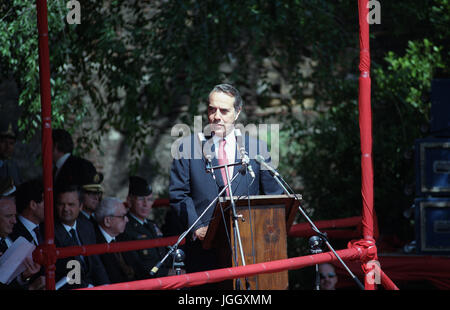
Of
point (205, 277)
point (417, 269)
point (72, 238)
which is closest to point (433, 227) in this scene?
point (417, 269)

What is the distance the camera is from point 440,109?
6.88 m

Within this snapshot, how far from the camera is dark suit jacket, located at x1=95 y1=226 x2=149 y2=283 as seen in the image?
6102 millimetres

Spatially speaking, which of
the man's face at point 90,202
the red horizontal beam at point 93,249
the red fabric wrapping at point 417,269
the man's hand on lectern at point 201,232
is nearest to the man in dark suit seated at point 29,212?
the red horizontal beam at point 93,249

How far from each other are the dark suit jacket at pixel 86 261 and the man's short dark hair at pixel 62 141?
77 cm

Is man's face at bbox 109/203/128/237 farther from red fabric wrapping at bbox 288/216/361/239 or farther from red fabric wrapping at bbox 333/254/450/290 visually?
red fabric wrapping at bbox 333/254/450/290

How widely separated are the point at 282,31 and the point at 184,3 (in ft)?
3.93

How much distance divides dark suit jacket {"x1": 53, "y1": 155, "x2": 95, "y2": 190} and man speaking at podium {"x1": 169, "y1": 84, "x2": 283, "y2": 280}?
2137 millimetres

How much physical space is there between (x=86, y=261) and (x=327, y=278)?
8.06ft

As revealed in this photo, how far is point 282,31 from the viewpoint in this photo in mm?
7512

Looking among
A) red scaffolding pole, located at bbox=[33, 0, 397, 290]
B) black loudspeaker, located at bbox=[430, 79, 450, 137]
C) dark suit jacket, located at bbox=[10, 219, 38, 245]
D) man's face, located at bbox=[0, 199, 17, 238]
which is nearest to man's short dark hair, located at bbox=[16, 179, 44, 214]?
dark suit jacket, located at bbox=[10, 219, 38, 245]

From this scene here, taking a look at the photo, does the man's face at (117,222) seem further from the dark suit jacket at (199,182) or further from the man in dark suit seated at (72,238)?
the dark suit jacket at (199,182)

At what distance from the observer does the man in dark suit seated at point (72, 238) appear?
5270mm

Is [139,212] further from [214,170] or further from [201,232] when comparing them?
[201,232]
